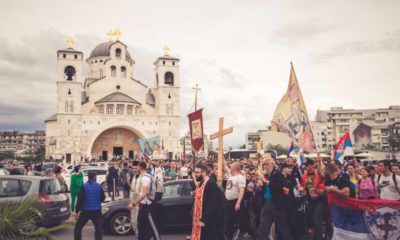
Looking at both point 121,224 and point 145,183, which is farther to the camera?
point 121,224

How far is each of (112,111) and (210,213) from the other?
47.5 m

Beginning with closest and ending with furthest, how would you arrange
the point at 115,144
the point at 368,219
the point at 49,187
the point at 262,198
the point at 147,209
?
the point at 368,219, the point at 147,209, the point at 262,198, the point at 49,187, the point at 115,144

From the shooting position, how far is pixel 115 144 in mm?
53094

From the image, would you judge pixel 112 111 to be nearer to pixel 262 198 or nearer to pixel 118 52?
pixel 118 52

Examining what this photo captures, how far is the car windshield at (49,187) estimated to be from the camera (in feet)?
28.1

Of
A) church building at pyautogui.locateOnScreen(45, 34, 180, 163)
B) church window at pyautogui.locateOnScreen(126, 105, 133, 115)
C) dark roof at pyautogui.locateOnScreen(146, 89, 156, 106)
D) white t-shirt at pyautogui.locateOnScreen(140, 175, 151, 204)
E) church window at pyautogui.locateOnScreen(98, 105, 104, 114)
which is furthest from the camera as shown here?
dark roof at pyautogui.locateOnScreen(146, 89, 156, 106)

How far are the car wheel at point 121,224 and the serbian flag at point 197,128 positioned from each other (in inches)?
101

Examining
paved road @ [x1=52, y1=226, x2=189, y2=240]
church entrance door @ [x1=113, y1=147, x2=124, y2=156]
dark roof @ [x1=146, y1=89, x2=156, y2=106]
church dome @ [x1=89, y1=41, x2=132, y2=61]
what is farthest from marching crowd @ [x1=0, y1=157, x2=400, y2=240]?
church dome @ [x1=89, y1=41, x2=132, y2=61]

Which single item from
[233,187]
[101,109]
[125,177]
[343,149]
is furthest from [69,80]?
[233,187]

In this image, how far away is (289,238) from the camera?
262 inches

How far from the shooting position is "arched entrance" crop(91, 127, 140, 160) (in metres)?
52.1

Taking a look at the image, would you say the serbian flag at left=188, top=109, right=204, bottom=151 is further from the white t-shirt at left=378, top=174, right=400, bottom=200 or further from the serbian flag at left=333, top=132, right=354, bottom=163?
the serbian flag at left=333, top=132, right=354, bottom=163

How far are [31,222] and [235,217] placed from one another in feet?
17.0

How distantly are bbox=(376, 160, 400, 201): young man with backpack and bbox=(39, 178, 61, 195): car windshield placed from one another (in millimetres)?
7797
